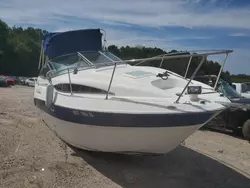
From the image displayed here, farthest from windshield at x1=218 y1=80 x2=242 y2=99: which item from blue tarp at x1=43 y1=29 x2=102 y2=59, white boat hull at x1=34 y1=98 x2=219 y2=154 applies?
white boat hull at x1=34 y1=98 x2=219 y2=154

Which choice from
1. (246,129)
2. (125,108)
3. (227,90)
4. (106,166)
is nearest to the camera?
(125,108)

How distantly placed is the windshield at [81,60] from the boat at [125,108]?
0.04m

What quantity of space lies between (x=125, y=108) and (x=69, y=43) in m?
4.18

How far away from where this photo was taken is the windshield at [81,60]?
7.37m

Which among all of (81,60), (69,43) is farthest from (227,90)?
(81,60)

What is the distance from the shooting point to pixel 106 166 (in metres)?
6.18

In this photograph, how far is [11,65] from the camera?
57.6m

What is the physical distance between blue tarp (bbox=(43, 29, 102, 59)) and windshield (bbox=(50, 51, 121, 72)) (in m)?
0.95

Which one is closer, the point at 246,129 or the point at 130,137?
the point at 130,137

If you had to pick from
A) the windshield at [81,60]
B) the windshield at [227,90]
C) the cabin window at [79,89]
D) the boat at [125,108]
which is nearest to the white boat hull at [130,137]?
the boat at [125,108]

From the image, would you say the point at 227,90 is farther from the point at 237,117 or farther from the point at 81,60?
the point at 81,60

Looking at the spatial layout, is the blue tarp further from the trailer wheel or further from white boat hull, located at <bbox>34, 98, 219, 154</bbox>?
the trailer wheel

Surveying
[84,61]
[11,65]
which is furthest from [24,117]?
[11,65]

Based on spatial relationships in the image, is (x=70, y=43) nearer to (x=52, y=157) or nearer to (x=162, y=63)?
(x=162, y=63)
